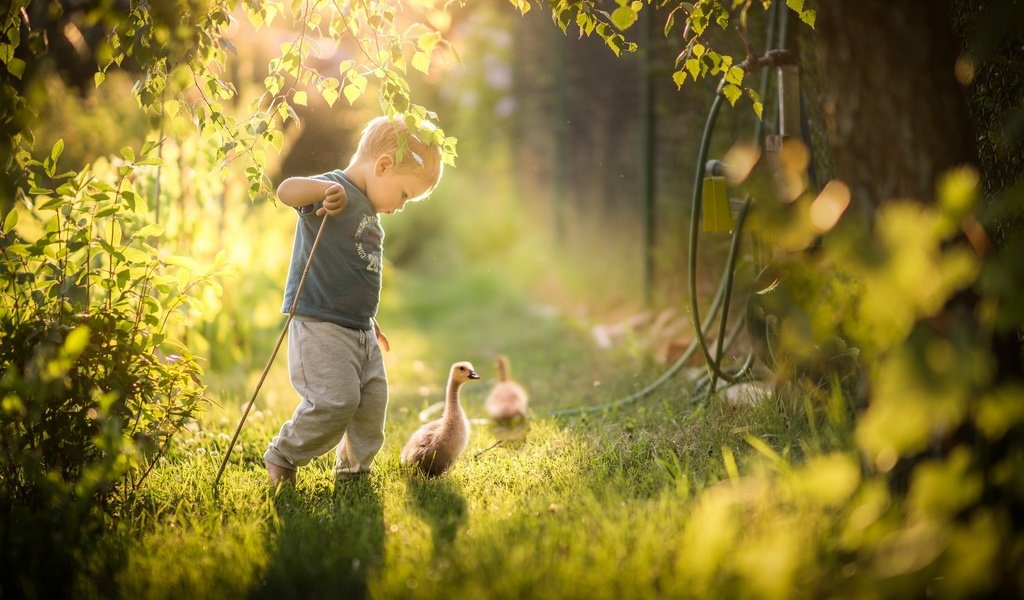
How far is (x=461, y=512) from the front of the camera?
279cm

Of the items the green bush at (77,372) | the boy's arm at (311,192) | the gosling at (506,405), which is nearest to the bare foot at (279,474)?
the green bush at (77,372)

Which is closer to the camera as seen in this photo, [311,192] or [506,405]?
[311,192]

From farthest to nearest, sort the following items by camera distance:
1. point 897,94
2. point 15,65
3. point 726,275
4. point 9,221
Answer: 1. point 726,275
2. point 9,221
3. point 15,65
4. point 897,94

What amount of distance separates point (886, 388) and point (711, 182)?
2.17 metres

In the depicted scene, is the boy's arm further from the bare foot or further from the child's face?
the bare foot

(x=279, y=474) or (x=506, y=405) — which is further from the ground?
(x=506, y=405)

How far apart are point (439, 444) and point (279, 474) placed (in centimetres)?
58

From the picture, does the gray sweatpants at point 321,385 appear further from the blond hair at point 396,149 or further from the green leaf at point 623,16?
the green leaf at point 623,16

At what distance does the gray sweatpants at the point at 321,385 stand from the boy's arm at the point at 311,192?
425mm

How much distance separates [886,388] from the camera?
1.65 m

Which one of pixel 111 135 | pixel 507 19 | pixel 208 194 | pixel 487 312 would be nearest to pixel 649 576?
pixel 208 194

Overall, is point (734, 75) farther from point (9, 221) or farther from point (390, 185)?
point (9, 221)

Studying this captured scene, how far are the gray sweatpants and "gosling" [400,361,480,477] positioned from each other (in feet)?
0.71

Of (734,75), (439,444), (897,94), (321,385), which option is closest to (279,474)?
(321,385)
